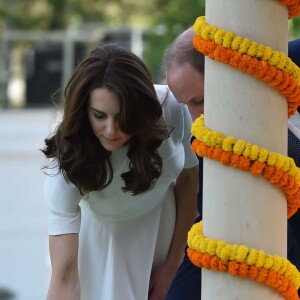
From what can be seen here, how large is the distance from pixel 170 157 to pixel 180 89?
34 cm

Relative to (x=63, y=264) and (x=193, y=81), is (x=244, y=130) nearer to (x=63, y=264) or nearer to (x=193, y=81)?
(x=193, y=81)

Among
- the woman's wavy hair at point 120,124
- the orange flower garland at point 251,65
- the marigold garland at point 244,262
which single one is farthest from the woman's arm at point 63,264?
the orange flower garland at point 251,65

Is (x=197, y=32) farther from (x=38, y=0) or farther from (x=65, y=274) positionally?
(x=38, y=0)

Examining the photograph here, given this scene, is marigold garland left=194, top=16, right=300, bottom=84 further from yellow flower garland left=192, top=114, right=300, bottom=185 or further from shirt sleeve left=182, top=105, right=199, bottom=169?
shirt sleeve left=182, top=105, right=199, bottom=169

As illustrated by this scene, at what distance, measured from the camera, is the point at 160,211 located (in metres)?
2.99

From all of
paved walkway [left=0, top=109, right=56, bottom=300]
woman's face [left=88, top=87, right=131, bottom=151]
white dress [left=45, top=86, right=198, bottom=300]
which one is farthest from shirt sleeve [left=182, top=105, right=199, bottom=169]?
paved walkway [left=0, top=109, right=56, bottom=300]

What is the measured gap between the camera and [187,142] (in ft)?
9.46

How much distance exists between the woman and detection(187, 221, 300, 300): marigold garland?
701 mm

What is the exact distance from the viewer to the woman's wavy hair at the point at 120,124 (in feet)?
8.05

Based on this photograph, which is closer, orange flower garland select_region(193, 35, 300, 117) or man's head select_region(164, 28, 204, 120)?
orange flower garland select_region(193, 35, 300, 117)

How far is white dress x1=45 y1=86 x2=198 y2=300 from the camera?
275 cm

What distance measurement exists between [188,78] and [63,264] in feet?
2.14

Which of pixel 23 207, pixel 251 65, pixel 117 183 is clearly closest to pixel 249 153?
pixel 251 65

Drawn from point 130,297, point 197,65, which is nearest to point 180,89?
point 197,65
